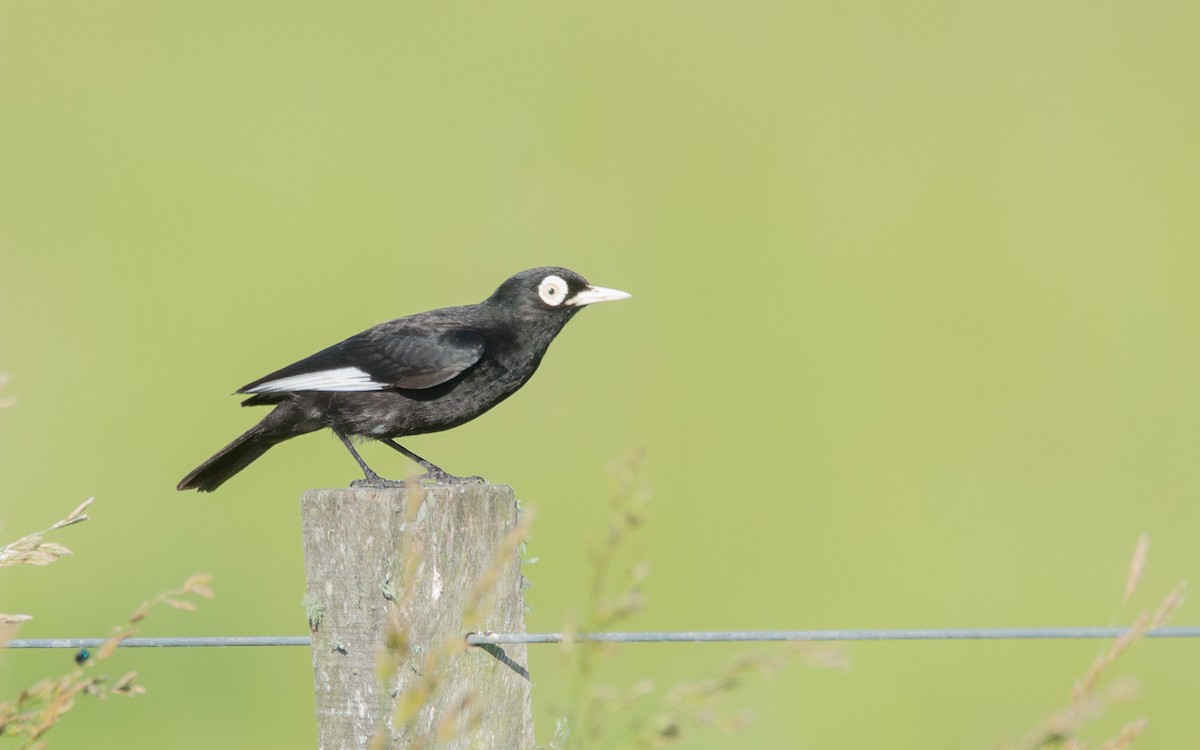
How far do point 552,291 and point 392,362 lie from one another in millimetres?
756

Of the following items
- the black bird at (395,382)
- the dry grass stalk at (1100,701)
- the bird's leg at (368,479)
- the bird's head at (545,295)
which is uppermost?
the bird's head at (545,295)

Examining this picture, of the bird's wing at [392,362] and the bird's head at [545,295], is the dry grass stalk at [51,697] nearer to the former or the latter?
the bird's wing at [392,362]

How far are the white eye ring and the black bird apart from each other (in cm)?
10

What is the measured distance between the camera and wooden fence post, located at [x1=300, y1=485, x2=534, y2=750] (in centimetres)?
276

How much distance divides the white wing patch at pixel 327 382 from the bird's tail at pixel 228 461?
34 centimetres

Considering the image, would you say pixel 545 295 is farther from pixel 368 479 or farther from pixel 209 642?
pixel 209 642

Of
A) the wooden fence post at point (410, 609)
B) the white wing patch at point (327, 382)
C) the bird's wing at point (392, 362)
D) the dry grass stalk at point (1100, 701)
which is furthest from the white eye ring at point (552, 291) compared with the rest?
the dry grass stalk at point (1100, 701)

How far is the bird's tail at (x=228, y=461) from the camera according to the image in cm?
514

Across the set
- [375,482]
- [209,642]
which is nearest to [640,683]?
[209,642]

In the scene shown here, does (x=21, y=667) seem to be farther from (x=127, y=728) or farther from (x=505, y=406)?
(x=505, y=406)

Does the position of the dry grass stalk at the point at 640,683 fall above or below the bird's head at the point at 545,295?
below

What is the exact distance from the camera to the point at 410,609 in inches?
107

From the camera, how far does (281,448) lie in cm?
791

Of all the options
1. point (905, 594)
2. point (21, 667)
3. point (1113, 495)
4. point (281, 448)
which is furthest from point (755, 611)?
point (21, 667)
